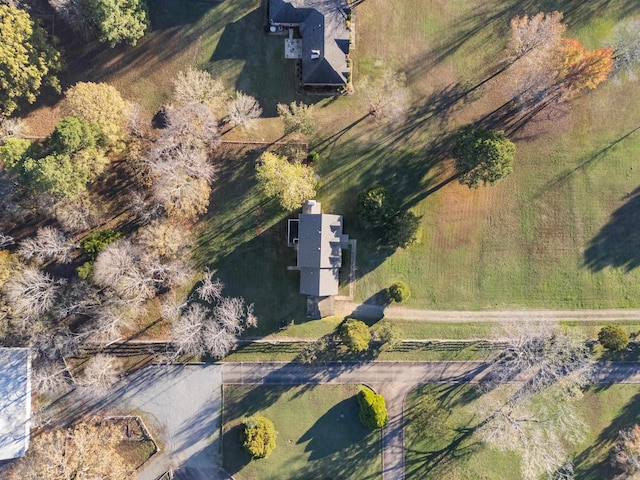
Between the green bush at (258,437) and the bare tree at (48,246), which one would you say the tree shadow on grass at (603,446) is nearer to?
the green bush at (258,437)

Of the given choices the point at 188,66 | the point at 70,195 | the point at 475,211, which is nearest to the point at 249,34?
the point at 188,66

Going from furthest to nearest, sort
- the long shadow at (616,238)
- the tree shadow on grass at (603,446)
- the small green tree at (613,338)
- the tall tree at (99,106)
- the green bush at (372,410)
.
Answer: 1. the long shadow at (616,238)
2. the tree shadow on grass at (603,446)
3. the small green tree at (613,338)
4. the green bush at (372,410)
5. the tall tree at (99,106)

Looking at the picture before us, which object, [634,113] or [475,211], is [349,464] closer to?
[475,211]

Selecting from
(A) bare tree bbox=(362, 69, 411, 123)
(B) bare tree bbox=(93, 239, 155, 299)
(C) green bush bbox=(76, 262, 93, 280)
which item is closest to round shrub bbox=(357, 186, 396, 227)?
(A) bare tree bbox=(362, 69, 411, 123)

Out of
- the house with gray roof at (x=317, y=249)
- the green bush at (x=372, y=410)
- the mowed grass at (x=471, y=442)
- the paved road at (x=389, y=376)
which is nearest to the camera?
the house with gray roof at (x=317, y=249)

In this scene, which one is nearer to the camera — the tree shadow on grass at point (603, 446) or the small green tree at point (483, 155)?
the small green tree at point (483, 155)

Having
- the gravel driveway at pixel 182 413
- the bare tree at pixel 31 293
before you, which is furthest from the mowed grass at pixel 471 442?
the bare tree at pixel 31 293

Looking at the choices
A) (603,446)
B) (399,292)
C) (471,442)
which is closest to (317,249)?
(399,292)
